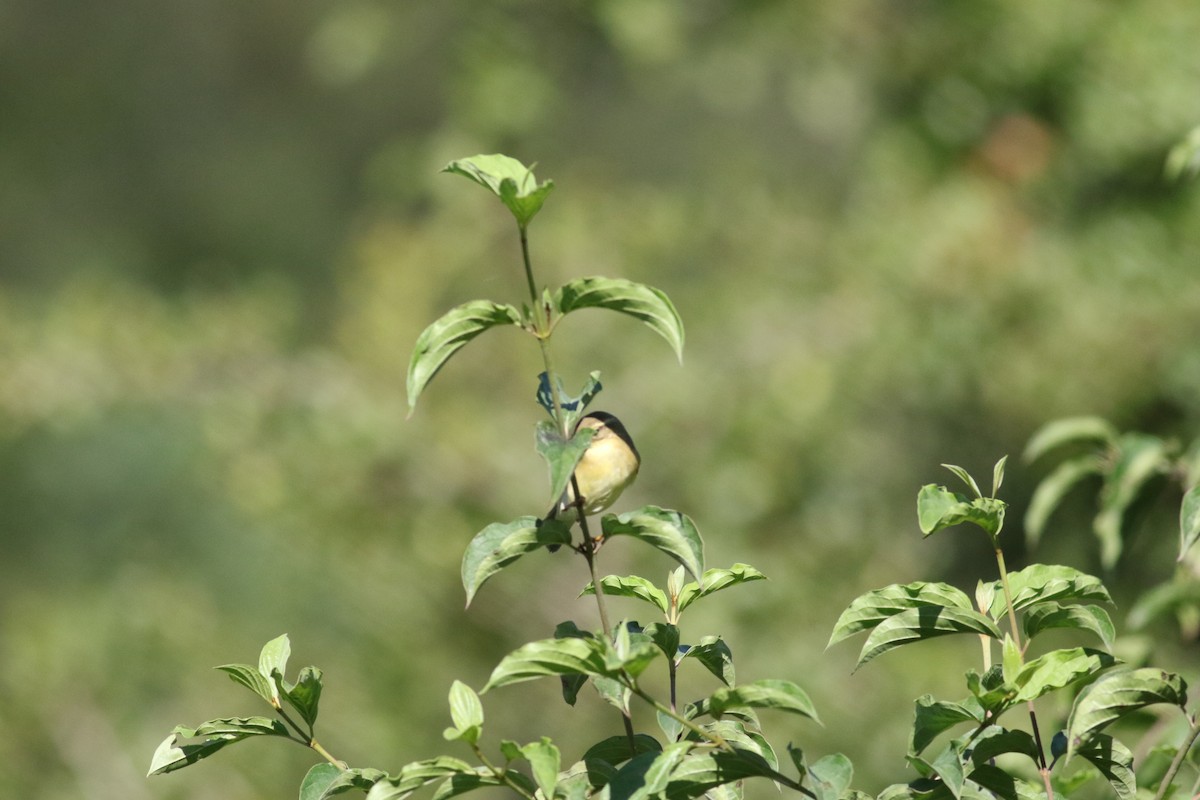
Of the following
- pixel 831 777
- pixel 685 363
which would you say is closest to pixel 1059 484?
pixel 831 777

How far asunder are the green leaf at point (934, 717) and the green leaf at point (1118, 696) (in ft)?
0.15

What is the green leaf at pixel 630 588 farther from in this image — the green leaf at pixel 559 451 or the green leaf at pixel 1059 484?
the green leaf at pixel 1059 484

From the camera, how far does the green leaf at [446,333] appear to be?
0.58 meters

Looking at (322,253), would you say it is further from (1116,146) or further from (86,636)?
(1116,146)

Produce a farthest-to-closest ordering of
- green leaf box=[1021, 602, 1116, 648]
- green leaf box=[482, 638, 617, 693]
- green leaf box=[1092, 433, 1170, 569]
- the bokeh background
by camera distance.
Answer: the bokeh background < green leaf box=[1092, 433, 1170, 569] < green leaf box=[1021, 602, 1116, 648] < green leaf box=[482, 638, 617, 693]

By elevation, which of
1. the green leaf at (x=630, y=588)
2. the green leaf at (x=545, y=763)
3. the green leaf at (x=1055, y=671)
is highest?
the green leaf at (x=630, y=588)

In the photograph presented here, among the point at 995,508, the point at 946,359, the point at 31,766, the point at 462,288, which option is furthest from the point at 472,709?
the point at 31,766

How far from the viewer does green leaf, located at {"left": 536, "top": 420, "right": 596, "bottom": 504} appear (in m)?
0.54

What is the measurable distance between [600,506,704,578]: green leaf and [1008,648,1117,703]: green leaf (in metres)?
0.17

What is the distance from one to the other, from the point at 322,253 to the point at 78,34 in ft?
6.48

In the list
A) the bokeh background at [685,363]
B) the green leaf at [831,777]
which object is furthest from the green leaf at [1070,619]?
the bokeh background at [685,363]

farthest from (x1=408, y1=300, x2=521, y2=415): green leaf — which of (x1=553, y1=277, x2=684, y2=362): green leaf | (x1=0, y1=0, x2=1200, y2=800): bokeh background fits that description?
(x1=0, y1=0, x2=1200, y2=800): bokeh background

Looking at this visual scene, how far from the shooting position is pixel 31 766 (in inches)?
127

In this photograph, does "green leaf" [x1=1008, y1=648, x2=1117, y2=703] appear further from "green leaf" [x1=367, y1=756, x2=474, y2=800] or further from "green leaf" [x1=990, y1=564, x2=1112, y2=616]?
"green leaf" [x1=367, y1=756, x2=474, y2=800]
